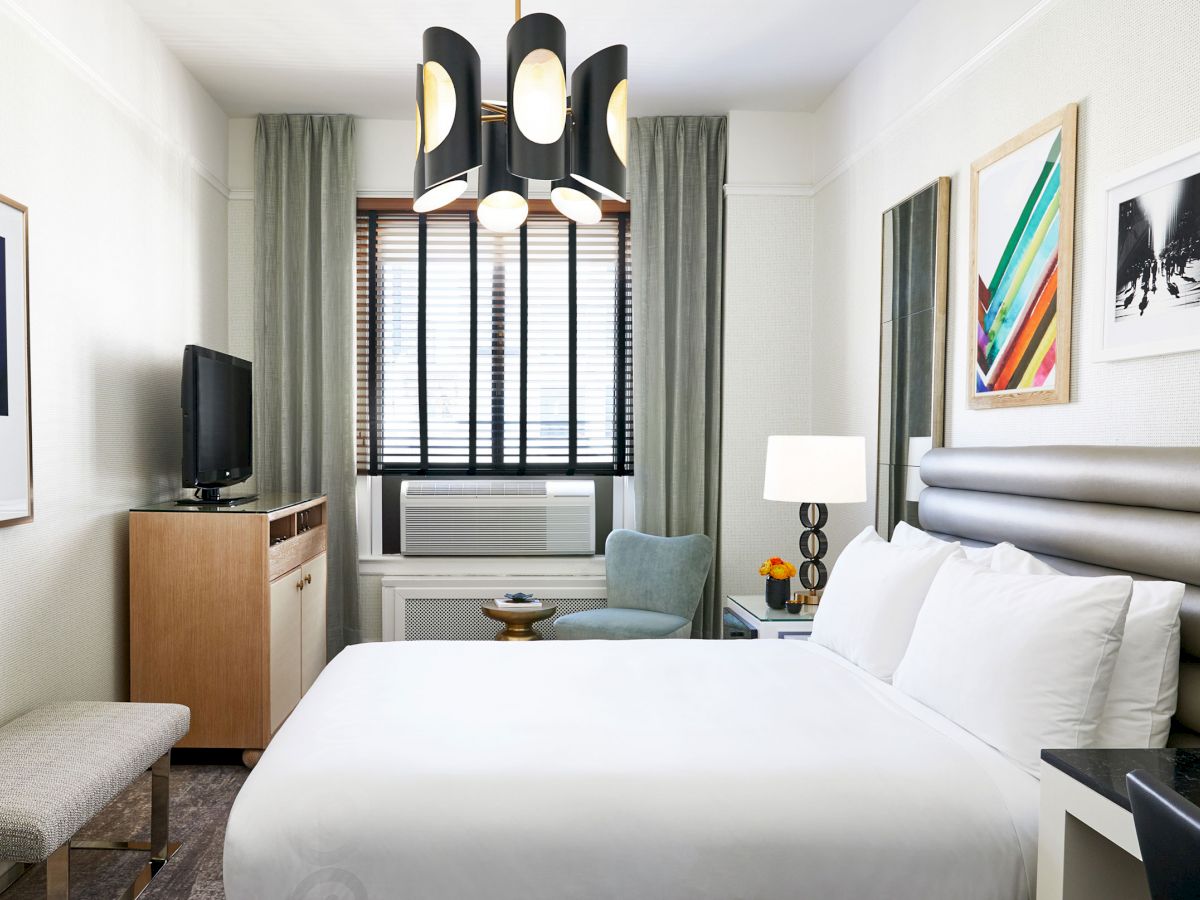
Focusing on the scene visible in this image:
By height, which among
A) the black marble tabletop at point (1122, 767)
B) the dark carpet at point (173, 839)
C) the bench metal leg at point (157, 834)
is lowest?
the dark carpet at point (173, 839)

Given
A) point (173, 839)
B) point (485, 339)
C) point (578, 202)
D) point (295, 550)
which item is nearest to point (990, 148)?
point (578, 202)

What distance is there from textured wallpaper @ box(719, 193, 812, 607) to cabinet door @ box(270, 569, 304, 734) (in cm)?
207

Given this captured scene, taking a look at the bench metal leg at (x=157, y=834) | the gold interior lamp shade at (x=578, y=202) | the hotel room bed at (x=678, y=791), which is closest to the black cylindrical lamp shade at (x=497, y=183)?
the gold interior lamp shade at (x=578, y=202)

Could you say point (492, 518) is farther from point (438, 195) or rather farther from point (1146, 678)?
point (1146, 678)

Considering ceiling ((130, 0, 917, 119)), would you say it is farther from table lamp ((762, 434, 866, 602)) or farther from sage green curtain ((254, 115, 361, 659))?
table lamp ((762, 434, 866, 602))

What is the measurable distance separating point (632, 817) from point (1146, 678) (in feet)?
3.38

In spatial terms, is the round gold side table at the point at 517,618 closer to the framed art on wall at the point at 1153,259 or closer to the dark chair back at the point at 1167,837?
the framed art on wall at the point at 1153,259

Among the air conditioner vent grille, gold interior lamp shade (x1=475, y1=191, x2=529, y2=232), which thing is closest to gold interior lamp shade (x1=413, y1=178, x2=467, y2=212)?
gold interior lamp shade (x1=475, y1=191, x2=529, y2=232)

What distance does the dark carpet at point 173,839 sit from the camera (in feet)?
8.07

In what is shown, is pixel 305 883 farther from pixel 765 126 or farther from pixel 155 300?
pixel 765 126

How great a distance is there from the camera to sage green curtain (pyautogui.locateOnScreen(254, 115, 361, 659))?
14.6 ft

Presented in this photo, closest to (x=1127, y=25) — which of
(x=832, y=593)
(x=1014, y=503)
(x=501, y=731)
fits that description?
(x=1014, y=503)

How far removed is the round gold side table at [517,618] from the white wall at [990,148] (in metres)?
1.47

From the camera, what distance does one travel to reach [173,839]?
2.74 metres
